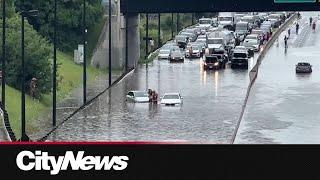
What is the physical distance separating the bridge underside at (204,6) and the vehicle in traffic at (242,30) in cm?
3160

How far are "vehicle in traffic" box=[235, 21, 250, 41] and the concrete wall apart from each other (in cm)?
1967

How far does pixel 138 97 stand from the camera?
53.3 meters

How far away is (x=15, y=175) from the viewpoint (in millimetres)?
12477

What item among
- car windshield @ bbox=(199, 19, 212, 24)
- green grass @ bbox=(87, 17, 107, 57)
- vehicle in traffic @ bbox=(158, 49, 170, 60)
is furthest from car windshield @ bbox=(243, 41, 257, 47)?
car windshield @ bbox=(199, 19, 212, 24)

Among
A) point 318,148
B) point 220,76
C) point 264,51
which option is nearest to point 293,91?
point 220,76

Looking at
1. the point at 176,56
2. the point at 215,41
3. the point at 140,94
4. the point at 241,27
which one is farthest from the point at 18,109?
the point at 241,27

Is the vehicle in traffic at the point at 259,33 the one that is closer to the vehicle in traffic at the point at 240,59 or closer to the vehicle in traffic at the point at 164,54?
the vehicle in traffic at the point at 164,54

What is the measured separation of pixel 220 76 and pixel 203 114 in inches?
712

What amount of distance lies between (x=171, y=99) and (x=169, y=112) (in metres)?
2.94

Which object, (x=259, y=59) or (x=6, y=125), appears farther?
(x=259, y=59)

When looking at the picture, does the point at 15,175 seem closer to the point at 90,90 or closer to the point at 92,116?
the point at 92,116

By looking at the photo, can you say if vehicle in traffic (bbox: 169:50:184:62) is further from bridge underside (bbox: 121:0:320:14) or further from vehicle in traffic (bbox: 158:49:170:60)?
bridge underside (bbox: 121:0:320:14)

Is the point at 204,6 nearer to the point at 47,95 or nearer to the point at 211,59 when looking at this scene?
the point at 47,95

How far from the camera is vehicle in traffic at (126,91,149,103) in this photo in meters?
53.1
